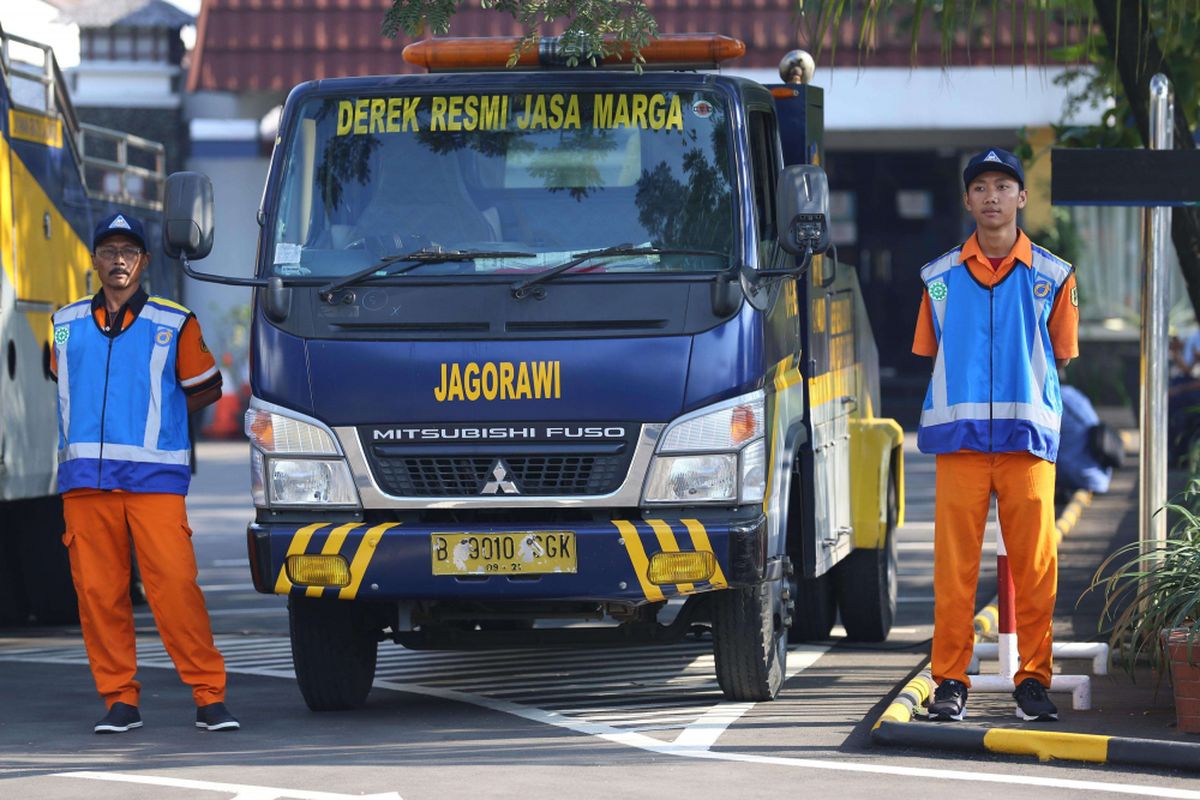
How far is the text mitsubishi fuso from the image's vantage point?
28.4ft

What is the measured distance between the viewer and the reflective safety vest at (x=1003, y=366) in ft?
27.8

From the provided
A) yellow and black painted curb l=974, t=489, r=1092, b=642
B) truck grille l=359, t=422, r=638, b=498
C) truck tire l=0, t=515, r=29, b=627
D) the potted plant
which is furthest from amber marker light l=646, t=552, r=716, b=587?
truck tire l=0, t=515, r=29, b=627

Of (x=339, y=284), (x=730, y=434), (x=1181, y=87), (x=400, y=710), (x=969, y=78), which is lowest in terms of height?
(x=400, y=710)

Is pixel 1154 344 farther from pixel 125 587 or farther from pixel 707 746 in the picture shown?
pixel 125 587

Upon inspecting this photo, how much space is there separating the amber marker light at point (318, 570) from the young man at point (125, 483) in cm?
43

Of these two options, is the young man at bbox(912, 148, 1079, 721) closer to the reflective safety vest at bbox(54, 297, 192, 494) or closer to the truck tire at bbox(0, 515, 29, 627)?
the reflective safety vest at bbox(54, 297, 192, 494)

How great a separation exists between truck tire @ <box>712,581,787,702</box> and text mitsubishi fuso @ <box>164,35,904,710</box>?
0.05ft

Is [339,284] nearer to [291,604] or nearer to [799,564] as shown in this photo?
[291,604]

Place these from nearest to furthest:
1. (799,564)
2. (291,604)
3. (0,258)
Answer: (291,604), (799,564), (0,258)

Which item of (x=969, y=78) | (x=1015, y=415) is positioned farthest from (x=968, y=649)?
(x=969, y=78)

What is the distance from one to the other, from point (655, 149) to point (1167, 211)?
2.78 meters

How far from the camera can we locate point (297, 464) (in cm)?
881

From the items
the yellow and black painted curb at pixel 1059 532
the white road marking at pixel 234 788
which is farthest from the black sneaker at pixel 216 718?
the yellow and black painted curb at pixel 1059 532

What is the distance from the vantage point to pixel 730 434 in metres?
8.66
